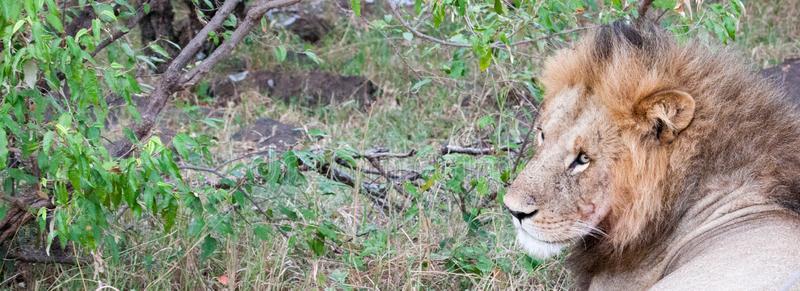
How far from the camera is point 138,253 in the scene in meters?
4.16

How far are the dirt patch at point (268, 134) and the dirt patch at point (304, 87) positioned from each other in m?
0.52

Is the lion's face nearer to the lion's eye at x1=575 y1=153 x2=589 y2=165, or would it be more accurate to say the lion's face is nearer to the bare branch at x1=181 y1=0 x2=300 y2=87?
the lion's eye at x1=575 y1=153 x2=589 y2=165

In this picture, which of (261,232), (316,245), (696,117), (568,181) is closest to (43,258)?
(261,232)

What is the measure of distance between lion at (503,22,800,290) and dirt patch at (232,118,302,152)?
3.12 m

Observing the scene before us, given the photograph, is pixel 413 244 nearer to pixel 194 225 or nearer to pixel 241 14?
pixel 194 225

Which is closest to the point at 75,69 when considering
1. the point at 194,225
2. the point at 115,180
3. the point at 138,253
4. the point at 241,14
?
the point at 115,180

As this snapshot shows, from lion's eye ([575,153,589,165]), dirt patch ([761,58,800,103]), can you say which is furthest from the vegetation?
dirt patch ([761,58,800,103])

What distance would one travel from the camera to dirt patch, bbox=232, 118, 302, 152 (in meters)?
6.22

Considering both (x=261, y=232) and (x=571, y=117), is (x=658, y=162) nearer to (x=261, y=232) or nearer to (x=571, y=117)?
(x=571, y=117)

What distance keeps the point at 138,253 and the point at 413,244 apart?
0.99 m

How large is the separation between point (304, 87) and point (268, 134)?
91 centimetres

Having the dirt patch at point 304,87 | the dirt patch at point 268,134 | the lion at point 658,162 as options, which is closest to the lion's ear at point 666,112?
the lion at point 658,162

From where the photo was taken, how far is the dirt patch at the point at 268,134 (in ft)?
20.4

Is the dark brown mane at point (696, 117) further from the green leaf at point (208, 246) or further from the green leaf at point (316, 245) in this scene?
the green leaf at point (208, 246)
